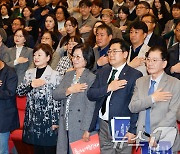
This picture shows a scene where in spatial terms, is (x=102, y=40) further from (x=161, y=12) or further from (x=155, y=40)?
(x=161, y=12)

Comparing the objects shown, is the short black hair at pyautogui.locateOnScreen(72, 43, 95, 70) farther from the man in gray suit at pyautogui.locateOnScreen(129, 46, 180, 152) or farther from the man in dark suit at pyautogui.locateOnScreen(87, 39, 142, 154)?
the man in gray suit at pyautogui.locateOnScreen(129, 46, 180, 152)

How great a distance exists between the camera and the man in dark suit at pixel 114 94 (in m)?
3.92

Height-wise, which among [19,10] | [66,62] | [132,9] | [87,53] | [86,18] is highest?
[19,10]

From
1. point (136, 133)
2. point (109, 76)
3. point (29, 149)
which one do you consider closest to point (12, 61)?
point (29, 149)

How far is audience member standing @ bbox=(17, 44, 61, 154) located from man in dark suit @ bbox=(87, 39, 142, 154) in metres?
0.49

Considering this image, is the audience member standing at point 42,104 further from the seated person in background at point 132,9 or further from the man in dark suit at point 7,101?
the seated person in background at point 132,9

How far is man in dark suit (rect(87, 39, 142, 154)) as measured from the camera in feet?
12.9

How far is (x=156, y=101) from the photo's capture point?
370cm

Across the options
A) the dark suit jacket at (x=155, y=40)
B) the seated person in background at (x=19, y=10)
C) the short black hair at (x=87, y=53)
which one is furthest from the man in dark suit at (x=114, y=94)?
the seated person in background at (x=19, y=10)

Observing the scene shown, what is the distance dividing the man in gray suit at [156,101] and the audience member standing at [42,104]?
914 mm

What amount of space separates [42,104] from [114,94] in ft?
2.56

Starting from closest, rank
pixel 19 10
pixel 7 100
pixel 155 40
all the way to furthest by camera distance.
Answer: pixel 7 100 → pixel 155 40 → pixel 19 10

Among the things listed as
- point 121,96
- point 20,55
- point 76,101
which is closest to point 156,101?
point 121,96

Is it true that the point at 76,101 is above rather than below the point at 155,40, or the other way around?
below
